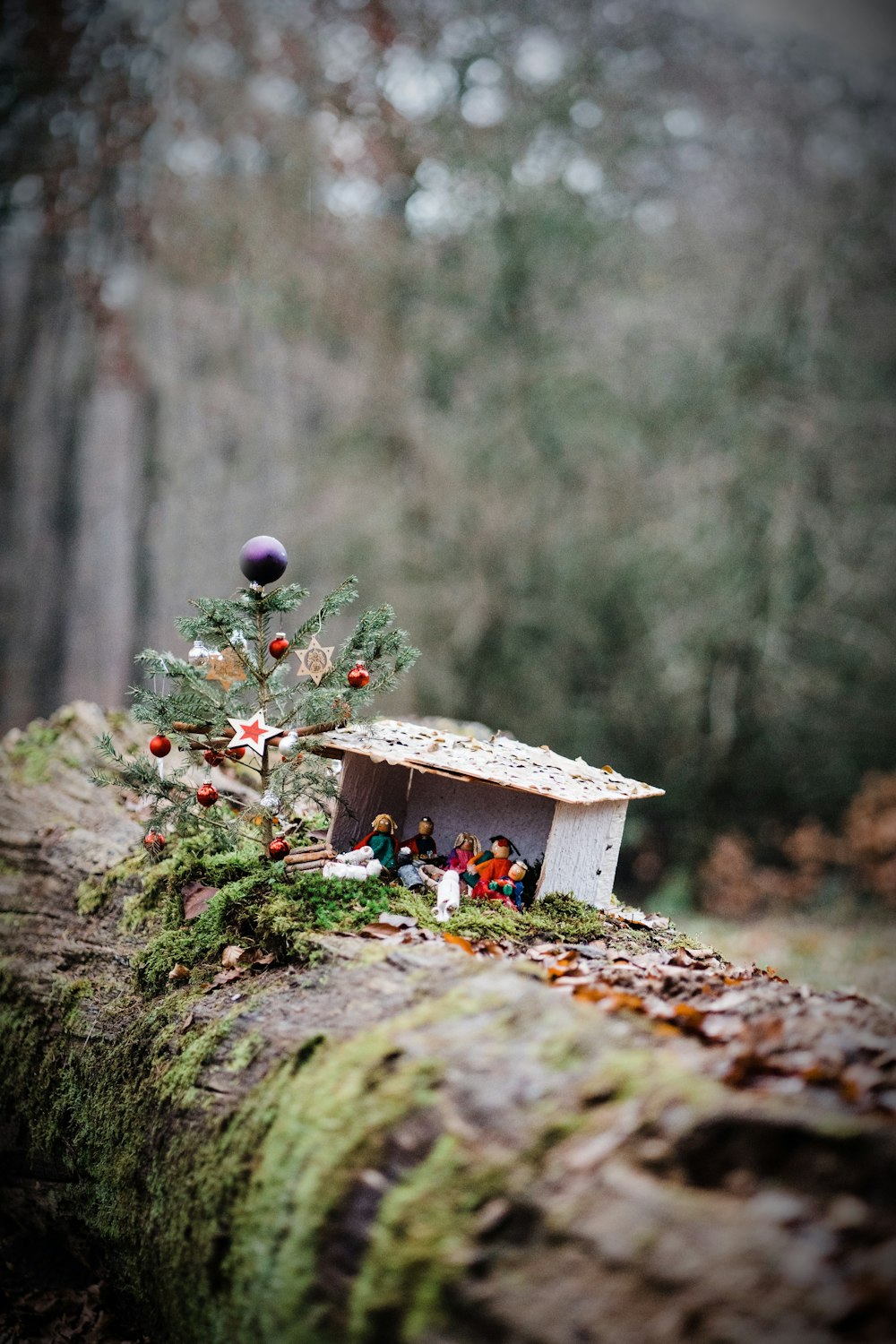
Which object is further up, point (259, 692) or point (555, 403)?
point (555, 403)

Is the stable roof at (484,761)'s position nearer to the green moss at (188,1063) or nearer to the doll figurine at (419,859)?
the doll figurine at (419,859)

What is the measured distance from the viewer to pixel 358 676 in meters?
3.36

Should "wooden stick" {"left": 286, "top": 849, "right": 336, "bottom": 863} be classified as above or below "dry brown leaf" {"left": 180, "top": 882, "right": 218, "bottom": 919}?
above

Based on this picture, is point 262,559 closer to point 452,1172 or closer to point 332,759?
point 332,759

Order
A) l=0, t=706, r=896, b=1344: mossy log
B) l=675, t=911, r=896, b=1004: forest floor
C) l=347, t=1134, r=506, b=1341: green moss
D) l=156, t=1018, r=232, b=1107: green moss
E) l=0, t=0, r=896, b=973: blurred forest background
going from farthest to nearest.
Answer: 1. l=0, t=0, r=896, b=973: blurred forest background
2. l=675, t=911, r=896, b=1004: forest floor
3. l=156, t=1018, r=232, b=1107: green moss
4. l=347, t=1134, r=506, b=1341: green moss
5. l=0, t=706, r=896, b=1344: mossy log

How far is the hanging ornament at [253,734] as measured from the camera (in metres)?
3.26

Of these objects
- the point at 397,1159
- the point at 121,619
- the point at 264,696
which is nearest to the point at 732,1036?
the point at 397,1159

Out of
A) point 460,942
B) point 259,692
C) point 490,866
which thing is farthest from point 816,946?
point 259,692

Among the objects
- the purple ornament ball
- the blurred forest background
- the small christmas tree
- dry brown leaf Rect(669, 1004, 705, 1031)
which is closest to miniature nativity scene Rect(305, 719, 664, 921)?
the small christmas tree

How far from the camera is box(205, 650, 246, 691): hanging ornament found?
11.0ft

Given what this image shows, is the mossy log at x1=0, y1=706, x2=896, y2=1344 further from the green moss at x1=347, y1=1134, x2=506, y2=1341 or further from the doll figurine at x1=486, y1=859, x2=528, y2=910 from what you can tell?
the doll figurine at x1=486, y1=859, x2=528, y2=910

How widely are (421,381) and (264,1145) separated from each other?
8203 mm

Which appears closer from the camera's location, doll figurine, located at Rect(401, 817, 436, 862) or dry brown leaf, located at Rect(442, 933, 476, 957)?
dry brown leaf, located at Rect(442, 933, 476, 957)

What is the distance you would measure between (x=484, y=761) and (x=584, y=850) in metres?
0.62
